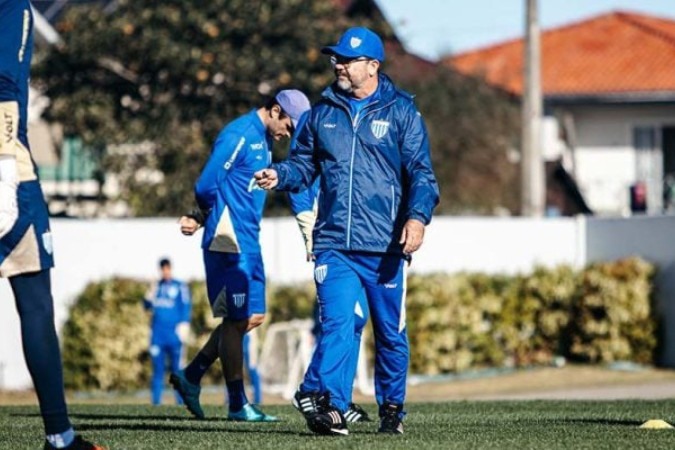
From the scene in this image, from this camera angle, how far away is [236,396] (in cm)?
1052

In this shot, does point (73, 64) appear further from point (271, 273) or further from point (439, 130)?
point (439, 130)

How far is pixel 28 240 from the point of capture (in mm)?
6844

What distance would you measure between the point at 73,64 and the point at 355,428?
21403 mm

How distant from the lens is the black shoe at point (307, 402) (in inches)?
326

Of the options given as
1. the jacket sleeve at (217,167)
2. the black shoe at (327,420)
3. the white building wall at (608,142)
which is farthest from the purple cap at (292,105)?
the white building wall at (608,142)

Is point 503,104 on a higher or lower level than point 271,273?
higher

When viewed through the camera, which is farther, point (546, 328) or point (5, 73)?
point (546, 328)

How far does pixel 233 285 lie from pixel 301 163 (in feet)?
6.33

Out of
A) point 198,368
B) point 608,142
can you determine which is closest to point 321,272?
point 198,368

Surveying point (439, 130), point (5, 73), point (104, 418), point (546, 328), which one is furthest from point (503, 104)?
point (5, 73)

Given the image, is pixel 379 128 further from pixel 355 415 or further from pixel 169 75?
pixel 169 75

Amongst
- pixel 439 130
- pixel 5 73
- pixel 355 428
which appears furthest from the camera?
pixel 439 130

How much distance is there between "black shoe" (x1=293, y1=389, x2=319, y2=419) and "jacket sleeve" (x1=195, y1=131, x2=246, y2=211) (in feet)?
7.20

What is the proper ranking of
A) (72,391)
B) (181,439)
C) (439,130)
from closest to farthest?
(181,439), (72,391), (439,130)
